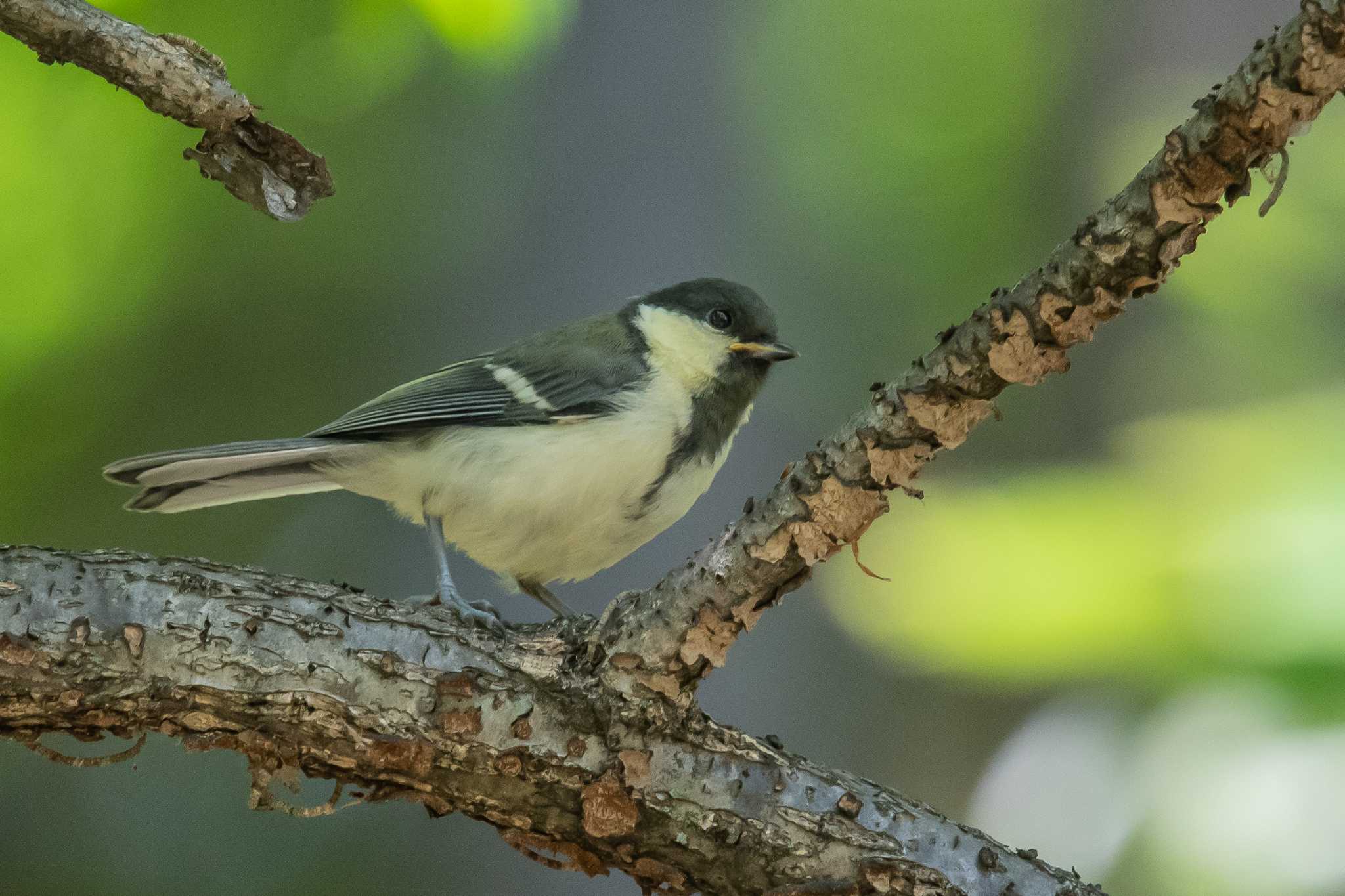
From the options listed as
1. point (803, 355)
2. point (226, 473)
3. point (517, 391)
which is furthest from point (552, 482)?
point (803, 355)

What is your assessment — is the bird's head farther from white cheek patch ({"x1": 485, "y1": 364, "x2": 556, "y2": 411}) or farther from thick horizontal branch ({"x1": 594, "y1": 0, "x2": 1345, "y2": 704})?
thick horizontal branch ({"x1": 594, "y1": 0, "x2": 1345, "y2": 704})

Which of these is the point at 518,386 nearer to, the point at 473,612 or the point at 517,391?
the point at 517,391

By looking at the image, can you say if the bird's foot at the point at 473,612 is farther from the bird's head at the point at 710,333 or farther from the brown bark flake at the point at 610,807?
the bird's head at the point at 710,333

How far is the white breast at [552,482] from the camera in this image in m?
2.64

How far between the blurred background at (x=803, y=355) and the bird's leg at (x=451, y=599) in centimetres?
67

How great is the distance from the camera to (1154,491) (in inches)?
96.0

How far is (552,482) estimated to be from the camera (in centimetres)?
264

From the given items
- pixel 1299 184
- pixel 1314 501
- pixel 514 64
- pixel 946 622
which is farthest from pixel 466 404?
pixel 1299 184

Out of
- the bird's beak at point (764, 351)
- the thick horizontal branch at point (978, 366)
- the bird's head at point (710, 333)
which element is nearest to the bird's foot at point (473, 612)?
the thick horizontal branch at point (978, 366)

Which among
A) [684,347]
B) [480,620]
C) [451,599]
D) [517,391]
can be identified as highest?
[684,347]

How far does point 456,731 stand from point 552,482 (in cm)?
92

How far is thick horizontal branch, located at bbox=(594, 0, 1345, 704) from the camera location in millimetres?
1232

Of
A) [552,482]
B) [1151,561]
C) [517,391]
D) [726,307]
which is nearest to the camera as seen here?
[1151,561]

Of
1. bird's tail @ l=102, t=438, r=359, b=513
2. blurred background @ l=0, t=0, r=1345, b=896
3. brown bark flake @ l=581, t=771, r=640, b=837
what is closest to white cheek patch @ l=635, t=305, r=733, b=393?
blurred background @ l=0, t=0, r=1345, b=896
